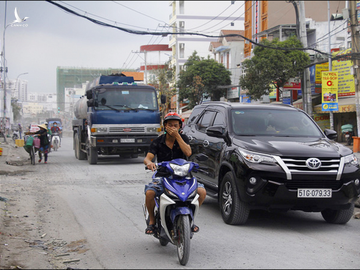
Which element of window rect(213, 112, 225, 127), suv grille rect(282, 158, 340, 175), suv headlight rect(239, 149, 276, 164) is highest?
window rect(213, 112, 225, 127)

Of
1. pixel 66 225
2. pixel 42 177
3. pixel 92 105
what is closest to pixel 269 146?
pixel 66 225

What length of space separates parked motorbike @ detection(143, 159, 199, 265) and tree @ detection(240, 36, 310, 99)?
26.9 meters

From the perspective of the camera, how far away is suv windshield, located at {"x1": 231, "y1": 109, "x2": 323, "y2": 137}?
785cm

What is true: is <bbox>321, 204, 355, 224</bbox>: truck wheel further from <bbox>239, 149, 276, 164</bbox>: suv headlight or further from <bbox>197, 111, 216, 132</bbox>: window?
<bbox>197, 111, 216, 132</bbox>: window

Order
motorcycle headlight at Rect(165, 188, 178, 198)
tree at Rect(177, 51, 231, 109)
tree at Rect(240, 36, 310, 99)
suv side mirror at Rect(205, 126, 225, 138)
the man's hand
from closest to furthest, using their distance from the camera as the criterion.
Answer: motorcycle headlight at Rect(165, 188, 178, 198), the man's hand, suv side mirror at Rect(205, 126, 225, 138), tree at Rect(240, 36, 310, 99), tree at Rect(177, 51, 231, 109)

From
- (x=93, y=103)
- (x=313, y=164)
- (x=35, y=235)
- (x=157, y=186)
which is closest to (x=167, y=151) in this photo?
(x=157, y=186)

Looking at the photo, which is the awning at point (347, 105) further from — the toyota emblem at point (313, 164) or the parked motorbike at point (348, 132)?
the toyota emblem at point (313, 164)

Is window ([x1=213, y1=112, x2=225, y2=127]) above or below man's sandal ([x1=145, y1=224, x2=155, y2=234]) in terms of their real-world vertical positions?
above

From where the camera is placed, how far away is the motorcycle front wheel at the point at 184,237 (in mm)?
4908

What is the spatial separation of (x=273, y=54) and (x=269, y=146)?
25772 millimetres

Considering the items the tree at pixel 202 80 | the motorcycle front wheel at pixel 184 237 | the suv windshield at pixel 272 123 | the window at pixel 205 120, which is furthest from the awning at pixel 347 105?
the motorcycle front wheel at pixel 184 237

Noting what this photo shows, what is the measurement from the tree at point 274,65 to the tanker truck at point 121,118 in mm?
14506

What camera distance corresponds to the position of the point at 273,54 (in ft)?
103

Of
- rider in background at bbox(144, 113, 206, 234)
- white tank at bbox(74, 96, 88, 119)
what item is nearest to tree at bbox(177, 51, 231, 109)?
white tank at bbox(74, 96, 88, 119)
